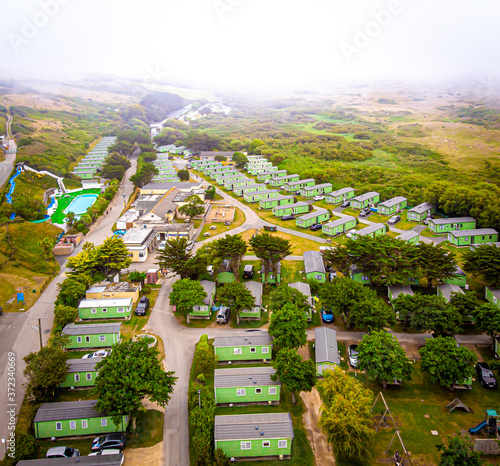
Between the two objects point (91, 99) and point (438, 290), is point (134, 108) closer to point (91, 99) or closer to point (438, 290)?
point (91, 99)

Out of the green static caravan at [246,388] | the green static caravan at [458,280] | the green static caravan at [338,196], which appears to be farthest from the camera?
the green static caravan at [338,196]

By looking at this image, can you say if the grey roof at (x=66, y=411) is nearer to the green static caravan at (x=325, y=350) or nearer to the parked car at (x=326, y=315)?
the green static caravan at (x=325, y=350)

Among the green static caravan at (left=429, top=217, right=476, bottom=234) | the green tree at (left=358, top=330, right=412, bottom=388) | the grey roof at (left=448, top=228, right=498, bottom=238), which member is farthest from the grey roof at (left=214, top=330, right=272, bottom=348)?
the green static caravan at (left=429, top=217, right=476, bottom=234)

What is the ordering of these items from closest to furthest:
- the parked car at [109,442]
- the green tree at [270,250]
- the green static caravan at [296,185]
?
the parked car at [109,442] → the green tree at [270,250] → the green static caravan at [296,185]

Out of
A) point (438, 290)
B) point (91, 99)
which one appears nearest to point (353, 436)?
point (438, 290)

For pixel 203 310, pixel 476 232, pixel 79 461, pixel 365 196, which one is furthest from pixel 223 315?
pixel 365 196

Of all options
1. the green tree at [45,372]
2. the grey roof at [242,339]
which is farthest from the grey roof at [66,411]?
the grey roof at [242,339]
